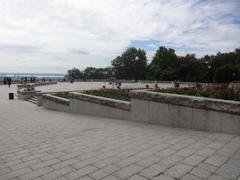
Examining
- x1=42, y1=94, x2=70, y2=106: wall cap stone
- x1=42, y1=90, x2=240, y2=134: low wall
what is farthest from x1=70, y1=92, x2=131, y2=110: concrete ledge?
x1=42, y1=94, x2=70, y2=106: wall cap stone

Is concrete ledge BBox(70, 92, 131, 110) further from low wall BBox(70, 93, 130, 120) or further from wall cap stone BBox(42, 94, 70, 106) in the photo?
wall cap stone BBox(42, 94, 70, 106)

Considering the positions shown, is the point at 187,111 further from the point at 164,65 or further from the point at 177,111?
the point at 164,65

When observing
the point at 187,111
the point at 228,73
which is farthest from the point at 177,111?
the point at 228,73

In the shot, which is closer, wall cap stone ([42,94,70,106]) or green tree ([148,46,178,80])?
wall cap stone ([42,94,70,106])

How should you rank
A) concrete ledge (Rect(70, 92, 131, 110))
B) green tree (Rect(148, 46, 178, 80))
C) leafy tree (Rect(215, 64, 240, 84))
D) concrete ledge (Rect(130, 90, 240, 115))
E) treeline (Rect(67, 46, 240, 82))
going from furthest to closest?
green tree (Rect(148, 46, 178, 80)) < treeline (Rect(67, 46, 240, 82)) < leafy tree (Rect(215, 64, 240, 84)) < concrete ledge (Rect(70, 92, 131, 110)) < concrete ledge (Rect(130, 90, 240, 115))

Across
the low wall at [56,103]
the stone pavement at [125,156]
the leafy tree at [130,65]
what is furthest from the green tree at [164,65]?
the stone pavement at [125,156]

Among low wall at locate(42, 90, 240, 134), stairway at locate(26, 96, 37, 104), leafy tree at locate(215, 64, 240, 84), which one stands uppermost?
leafy tree at locate(215, 64, 240, 84)

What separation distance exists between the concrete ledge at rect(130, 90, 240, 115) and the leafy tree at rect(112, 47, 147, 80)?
78313 mm

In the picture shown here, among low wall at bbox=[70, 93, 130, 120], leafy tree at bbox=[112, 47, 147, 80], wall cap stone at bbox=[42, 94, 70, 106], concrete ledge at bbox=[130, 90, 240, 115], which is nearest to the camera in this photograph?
concrete ledge at bbox=[130, 90, 240, 115]

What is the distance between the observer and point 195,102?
6.33 m

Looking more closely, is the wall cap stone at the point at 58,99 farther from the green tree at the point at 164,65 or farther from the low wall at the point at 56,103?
the green tree at the point at 164,65

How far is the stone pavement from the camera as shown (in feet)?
11.9

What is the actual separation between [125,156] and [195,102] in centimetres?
280

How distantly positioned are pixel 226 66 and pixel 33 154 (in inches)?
2290
